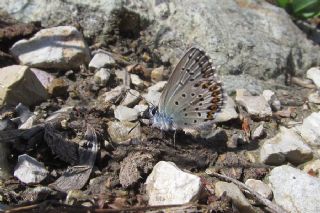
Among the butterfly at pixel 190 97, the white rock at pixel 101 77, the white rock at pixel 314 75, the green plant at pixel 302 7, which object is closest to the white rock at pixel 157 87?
the white rock at pixel 101 77

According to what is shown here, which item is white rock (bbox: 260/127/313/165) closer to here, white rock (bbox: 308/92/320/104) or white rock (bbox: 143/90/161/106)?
white rock (bbox: 308/92/320/104)

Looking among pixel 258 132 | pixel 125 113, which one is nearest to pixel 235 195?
pixel 258 132

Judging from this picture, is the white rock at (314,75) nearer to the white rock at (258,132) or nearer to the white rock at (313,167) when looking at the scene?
the white rock at (258,132)

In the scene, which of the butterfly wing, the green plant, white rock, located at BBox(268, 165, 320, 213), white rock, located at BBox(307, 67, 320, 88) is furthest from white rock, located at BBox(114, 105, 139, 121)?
the green plant

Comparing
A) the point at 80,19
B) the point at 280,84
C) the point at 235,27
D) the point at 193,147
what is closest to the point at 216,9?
the point at 235,27

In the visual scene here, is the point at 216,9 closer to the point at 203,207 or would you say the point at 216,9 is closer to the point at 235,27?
the point at 235,27

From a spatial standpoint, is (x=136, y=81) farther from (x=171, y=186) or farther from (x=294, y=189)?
(x=294, y=189)
